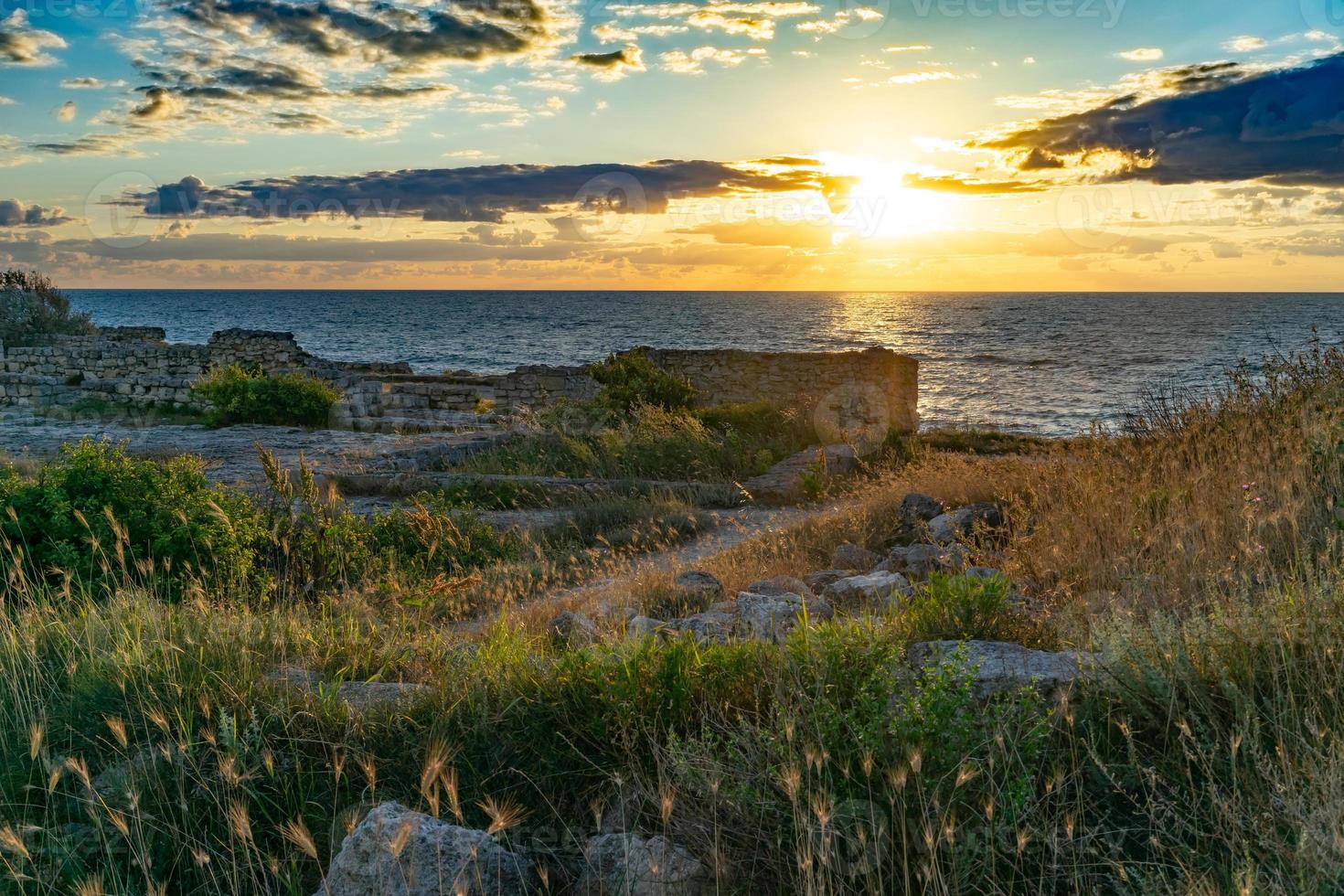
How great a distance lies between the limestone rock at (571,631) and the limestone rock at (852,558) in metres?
2.88

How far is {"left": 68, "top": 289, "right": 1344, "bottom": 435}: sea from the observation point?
145 ft

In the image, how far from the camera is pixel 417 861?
270cm

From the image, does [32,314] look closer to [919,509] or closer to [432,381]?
[432,381]

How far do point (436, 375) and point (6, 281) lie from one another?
46.8 feet

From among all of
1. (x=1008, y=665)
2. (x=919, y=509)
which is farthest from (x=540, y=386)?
(x=1008, y=665)

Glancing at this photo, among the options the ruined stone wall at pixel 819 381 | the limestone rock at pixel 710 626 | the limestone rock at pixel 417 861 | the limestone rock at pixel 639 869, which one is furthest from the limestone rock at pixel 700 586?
the ruined stone wall at pixel 819 381

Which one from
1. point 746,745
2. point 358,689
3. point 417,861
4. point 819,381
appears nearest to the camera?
point 417,861

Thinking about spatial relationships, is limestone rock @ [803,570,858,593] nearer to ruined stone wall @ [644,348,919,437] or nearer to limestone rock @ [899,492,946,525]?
limestone rock @ [899,492,946,525]

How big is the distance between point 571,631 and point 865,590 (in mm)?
1998

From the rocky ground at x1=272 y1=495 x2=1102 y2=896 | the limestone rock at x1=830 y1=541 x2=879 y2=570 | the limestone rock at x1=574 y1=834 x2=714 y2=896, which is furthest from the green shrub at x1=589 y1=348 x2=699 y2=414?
the limestone rock at x1=574 y1=834 x2=714 y2=896

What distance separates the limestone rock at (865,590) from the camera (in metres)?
5.81

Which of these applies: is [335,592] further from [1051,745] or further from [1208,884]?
[1208,884]

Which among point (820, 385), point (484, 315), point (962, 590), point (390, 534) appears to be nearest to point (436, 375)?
point (820, 385)

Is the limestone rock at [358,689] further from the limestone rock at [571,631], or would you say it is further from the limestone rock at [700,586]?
the limestone rock at [700,586]
